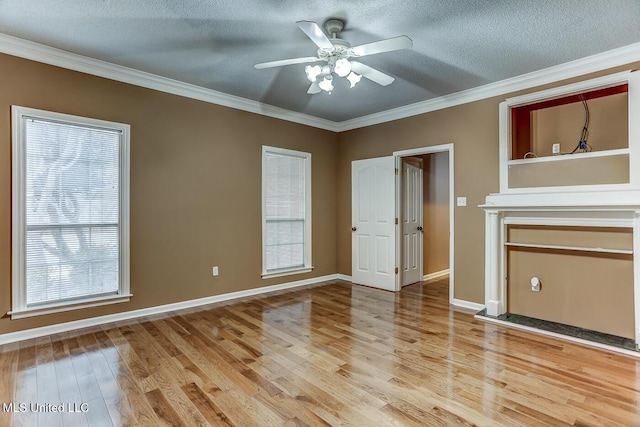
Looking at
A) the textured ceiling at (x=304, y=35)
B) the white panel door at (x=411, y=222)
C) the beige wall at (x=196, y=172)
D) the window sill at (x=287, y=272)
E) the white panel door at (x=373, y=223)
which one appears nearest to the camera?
the textured ceiling at (x=304, y=35)

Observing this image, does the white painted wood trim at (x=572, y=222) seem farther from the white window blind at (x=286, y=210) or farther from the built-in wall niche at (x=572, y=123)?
the white window blind at (x=286, y=210)

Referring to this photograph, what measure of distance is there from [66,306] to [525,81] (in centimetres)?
530

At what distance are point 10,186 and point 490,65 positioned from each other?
4.70 metres

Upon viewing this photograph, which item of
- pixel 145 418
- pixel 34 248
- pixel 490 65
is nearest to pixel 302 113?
pixel 490 65

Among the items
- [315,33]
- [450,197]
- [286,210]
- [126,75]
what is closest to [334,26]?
[315,33]

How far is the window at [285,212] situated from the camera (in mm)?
4875

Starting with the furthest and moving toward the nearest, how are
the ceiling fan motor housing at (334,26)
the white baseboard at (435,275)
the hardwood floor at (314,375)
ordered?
the white baseboard at (435,275)
the ceiling fan motor housing at (334,26)
the hardwood floor at (314,375)

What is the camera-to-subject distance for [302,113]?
5145 millimetres

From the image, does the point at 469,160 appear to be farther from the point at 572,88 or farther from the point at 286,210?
the point at 286,210

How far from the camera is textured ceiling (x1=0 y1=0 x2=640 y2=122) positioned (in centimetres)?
245

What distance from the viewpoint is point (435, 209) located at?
6.03m

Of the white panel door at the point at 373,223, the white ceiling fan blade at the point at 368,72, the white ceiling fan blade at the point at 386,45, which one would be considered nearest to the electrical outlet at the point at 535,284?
the white panel door at the point at 373,223

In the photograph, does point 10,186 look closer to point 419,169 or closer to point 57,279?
point 57,279

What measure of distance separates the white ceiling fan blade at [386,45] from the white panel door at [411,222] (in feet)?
9.54
